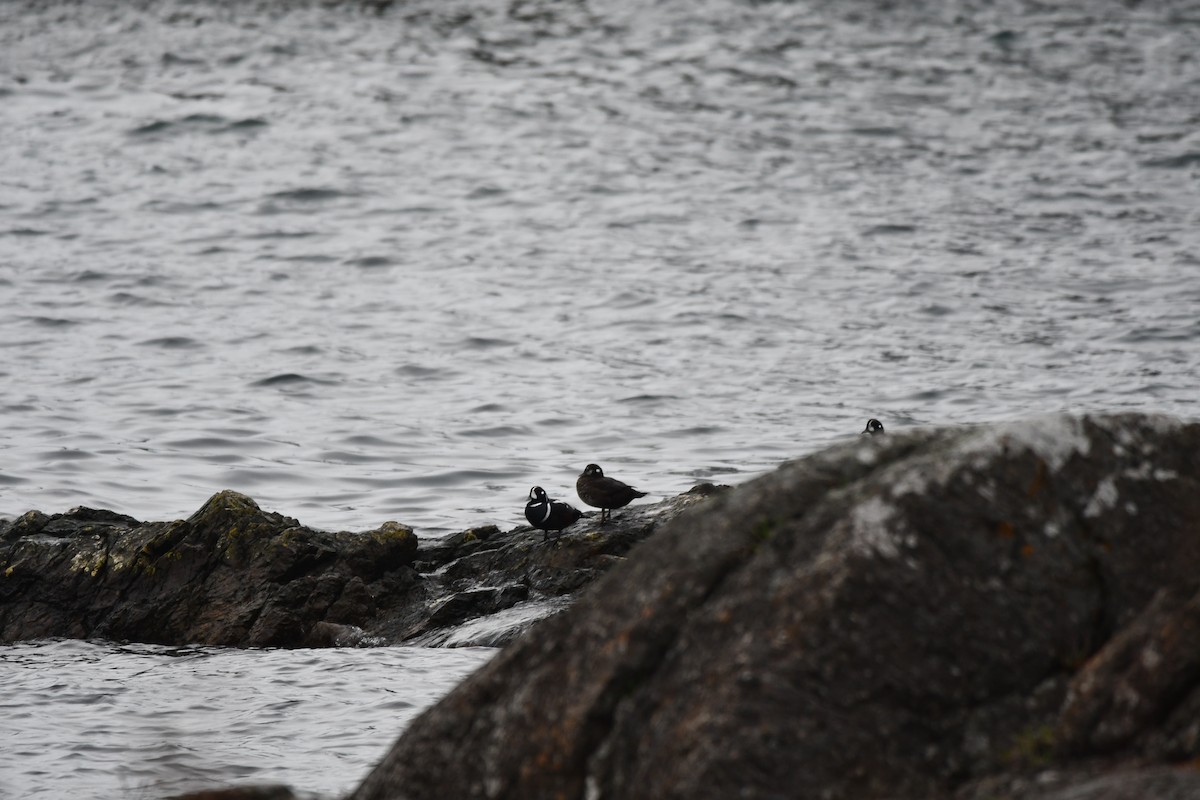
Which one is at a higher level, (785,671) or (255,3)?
(255,3)

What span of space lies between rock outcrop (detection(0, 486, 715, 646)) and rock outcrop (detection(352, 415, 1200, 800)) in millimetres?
6551

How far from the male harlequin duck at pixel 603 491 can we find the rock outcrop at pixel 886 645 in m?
7.57

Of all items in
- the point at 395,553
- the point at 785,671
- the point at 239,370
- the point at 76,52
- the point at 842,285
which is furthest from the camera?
the point at 76,52

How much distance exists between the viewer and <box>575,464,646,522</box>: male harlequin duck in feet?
42.2

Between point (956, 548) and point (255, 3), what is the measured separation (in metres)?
47.9

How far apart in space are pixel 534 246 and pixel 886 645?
28.3 metres

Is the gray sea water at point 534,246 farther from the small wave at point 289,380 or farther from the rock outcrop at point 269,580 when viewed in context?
the rock outcrop at point 269,580

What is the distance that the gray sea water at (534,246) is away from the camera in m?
19.0

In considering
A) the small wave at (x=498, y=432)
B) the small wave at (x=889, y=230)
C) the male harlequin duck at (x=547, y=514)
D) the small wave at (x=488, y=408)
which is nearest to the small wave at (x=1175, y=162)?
the small wave at (x=889, y=230)

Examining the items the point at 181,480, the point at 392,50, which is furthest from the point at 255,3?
the point at 181,480

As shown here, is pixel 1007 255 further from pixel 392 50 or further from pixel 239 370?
pixel 392 50

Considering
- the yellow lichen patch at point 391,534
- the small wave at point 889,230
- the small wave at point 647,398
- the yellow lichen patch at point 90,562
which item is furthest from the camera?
the small wave at point 889,230

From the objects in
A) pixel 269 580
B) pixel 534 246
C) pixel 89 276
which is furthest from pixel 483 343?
pixel 269 580

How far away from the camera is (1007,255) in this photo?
28.8 m
